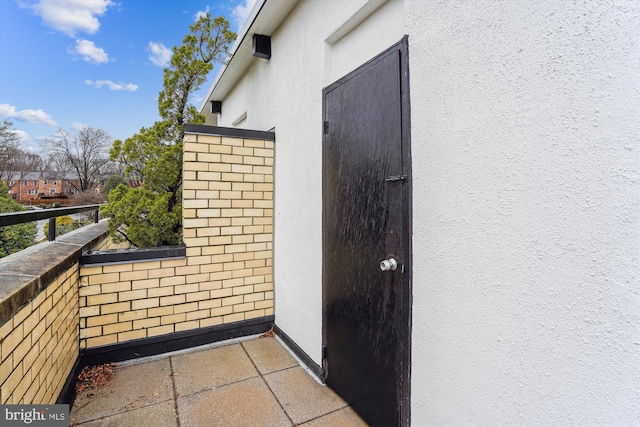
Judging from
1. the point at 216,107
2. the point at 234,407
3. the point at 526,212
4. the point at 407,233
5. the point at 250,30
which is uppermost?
the point at 216,107

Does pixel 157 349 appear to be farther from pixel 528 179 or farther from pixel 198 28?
pixel 198 28

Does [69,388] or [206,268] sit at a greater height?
[206,268]

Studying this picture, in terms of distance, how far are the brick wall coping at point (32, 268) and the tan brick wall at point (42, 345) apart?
0.06 meters

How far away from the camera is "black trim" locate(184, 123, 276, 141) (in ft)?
9.88

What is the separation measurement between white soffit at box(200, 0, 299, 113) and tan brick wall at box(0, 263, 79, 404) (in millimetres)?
2908

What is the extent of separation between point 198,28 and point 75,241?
9.51ft

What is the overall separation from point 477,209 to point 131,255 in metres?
2.85

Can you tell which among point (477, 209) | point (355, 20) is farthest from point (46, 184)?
point (477, 209)

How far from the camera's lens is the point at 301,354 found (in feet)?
9.23

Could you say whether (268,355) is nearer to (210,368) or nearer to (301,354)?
(301,354)

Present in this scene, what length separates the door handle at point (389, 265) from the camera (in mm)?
1722

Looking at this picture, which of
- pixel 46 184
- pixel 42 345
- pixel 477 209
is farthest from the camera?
pixel 46 184

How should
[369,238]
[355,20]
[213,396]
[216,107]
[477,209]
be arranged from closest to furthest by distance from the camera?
[477,209] → [369,238] → [355,20] → [213,396] → [216,107]

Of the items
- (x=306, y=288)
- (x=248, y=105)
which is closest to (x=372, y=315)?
(x=306, y=288)
